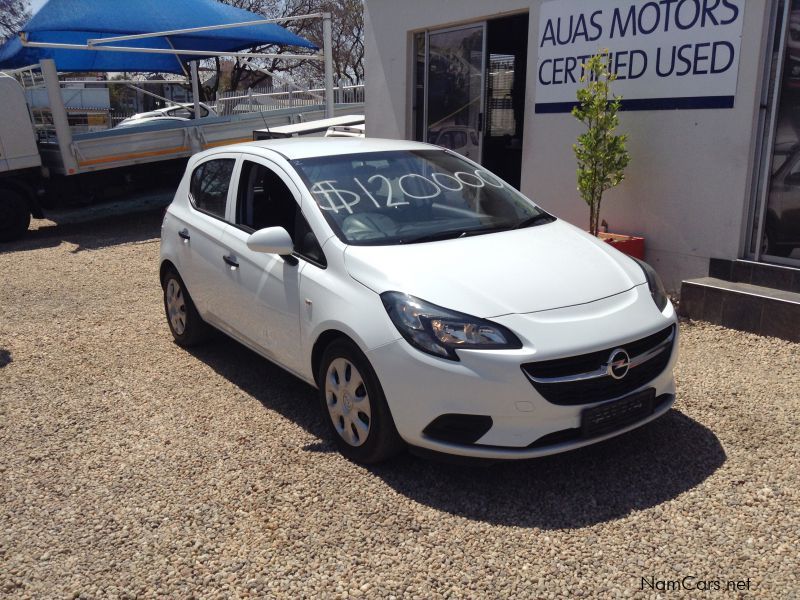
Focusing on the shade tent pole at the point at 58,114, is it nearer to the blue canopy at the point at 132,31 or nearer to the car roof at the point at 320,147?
the blue canopy at the point at 132,31

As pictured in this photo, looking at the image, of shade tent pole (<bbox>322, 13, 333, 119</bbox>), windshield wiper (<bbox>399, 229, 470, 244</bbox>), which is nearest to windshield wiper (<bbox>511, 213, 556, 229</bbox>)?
windshield wiper (<bbox>399, 229, 470, 244</bbox>)

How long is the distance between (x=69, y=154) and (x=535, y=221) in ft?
30.8

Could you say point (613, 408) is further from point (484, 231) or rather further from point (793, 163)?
point (793, 163)

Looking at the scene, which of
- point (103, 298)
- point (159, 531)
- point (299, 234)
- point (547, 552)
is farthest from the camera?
point (103, 298)

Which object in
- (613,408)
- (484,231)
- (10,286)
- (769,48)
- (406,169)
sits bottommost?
(10,286)

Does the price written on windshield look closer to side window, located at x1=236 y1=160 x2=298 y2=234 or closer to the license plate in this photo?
side window, located at x1=236 y1=160 x2=298 y2=234

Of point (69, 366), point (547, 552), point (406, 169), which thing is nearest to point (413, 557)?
point (547, 552)

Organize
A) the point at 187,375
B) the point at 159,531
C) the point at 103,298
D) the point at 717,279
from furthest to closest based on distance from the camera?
the point at 103,298 < the point at 717,279 < the point at 187,375 < the point at 159,531

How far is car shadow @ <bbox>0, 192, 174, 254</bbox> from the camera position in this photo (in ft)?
37.9

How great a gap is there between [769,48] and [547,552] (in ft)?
15.7

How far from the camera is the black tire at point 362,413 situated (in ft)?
→ 11.8

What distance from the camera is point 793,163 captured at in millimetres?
6035

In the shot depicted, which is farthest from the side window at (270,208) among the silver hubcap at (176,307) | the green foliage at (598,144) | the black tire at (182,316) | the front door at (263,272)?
the green foliage at (598,144)

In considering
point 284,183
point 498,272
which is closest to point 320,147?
point 284,183
